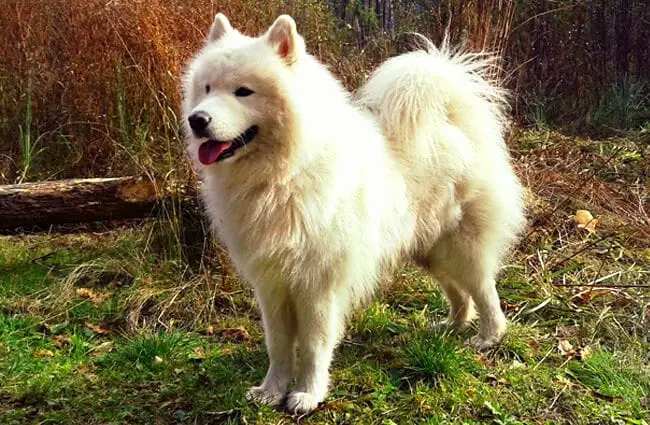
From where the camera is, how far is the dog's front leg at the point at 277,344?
2.69 meters

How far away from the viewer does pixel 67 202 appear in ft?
13.8

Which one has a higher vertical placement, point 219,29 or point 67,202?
point 219,29

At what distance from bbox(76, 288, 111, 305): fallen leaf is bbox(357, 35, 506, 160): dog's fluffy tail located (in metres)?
2.04

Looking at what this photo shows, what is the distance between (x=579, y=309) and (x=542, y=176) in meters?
1.89

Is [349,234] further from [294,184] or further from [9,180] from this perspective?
[9,180]

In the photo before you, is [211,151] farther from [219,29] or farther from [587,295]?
[587,295]

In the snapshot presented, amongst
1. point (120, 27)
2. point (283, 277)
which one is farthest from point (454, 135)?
point (120, 27)

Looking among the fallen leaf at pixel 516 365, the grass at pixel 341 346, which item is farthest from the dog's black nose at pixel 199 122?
the fallen leaf at pixel 516 365

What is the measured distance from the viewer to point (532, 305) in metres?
3.70

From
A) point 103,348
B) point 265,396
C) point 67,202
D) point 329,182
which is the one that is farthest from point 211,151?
point 67,202

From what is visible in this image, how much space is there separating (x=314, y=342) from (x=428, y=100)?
4.24 feet

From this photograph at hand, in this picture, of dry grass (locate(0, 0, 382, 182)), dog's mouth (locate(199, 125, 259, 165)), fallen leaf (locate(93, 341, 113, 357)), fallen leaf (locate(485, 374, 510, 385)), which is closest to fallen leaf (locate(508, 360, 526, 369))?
fallen leaf (locate(485, 374, 510, 385))

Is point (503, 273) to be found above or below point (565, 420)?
below

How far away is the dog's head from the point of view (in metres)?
2.32
